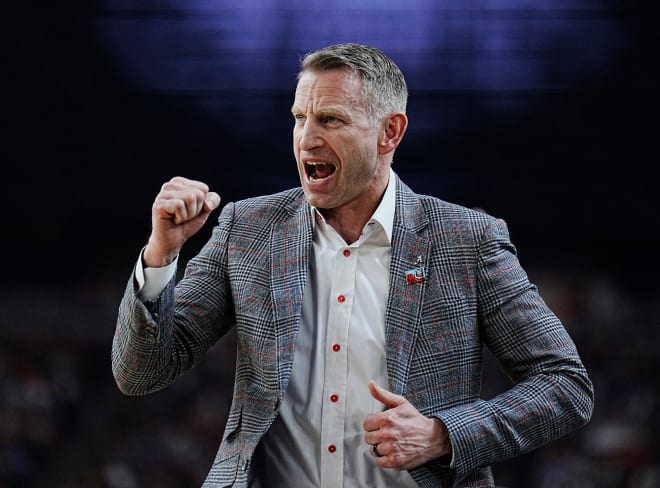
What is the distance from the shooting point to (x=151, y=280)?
1.40m

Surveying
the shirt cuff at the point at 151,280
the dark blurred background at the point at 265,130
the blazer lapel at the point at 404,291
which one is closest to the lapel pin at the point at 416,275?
the blazer lapel at the point at 404,291

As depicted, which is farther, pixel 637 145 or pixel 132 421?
pixel 132 421

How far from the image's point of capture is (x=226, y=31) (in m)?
3.39

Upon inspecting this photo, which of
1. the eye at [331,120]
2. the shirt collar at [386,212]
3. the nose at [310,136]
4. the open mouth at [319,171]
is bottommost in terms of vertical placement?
the shirt collar at [386,212]

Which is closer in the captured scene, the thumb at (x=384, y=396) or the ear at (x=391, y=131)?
the thumb at (x=384, y=396)

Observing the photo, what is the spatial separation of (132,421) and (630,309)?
1.96 meters

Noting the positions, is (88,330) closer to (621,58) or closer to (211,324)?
(621,58)

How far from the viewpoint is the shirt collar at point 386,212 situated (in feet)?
5.24

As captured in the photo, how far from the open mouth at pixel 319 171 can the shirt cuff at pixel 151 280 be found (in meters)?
0.28

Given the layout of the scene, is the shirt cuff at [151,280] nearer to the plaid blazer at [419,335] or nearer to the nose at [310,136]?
the plaid blazer at [419,335]

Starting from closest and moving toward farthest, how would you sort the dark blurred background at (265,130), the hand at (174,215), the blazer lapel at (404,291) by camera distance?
1. the hand at (174,215)
2. the blazer lapel at (404,291)
3. the dark blurred background at (265,130)

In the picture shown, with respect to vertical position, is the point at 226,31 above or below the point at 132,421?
above

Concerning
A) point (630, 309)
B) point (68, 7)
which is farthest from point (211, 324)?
point (630, 309)

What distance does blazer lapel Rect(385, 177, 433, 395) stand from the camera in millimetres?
1474
